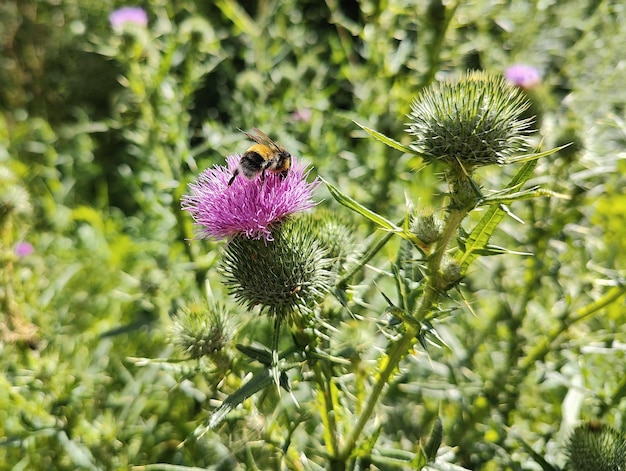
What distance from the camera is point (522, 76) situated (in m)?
2.89

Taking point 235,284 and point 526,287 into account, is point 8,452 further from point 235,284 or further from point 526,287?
point 526,287

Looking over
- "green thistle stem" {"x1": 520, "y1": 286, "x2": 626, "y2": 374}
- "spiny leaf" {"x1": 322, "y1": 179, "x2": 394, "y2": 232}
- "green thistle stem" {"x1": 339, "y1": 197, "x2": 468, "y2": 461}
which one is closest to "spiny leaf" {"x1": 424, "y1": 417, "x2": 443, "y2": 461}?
"green thistle stem" {"x1": 339, "y1": 197, "x2": 468, "y2": 461}

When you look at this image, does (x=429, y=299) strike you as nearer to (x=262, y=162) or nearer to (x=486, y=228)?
(x=486, y=228)

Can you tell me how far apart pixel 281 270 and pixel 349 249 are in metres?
0.36

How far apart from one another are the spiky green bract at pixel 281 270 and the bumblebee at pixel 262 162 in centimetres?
16

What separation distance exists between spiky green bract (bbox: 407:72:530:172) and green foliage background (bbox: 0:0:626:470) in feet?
1.81

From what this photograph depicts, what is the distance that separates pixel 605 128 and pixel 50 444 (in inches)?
125

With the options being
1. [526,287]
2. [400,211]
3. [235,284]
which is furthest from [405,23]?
[235,284]

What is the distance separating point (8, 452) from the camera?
2781mm

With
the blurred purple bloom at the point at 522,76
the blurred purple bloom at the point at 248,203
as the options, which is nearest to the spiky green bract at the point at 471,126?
the blurred purple bloom at the point at 248,203

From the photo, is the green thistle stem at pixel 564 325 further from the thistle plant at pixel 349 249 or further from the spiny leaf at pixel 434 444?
the spiny leaf at pixel 434 444

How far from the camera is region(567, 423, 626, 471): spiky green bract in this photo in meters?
1.65

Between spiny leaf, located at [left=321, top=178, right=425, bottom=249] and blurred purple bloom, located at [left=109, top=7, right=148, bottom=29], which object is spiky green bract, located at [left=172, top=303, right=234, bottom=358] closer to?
spiny leaf, located at [left=321, top=178, right=425, bottom=249]

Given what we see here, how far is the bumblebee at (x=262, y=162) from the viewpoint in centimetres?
164
